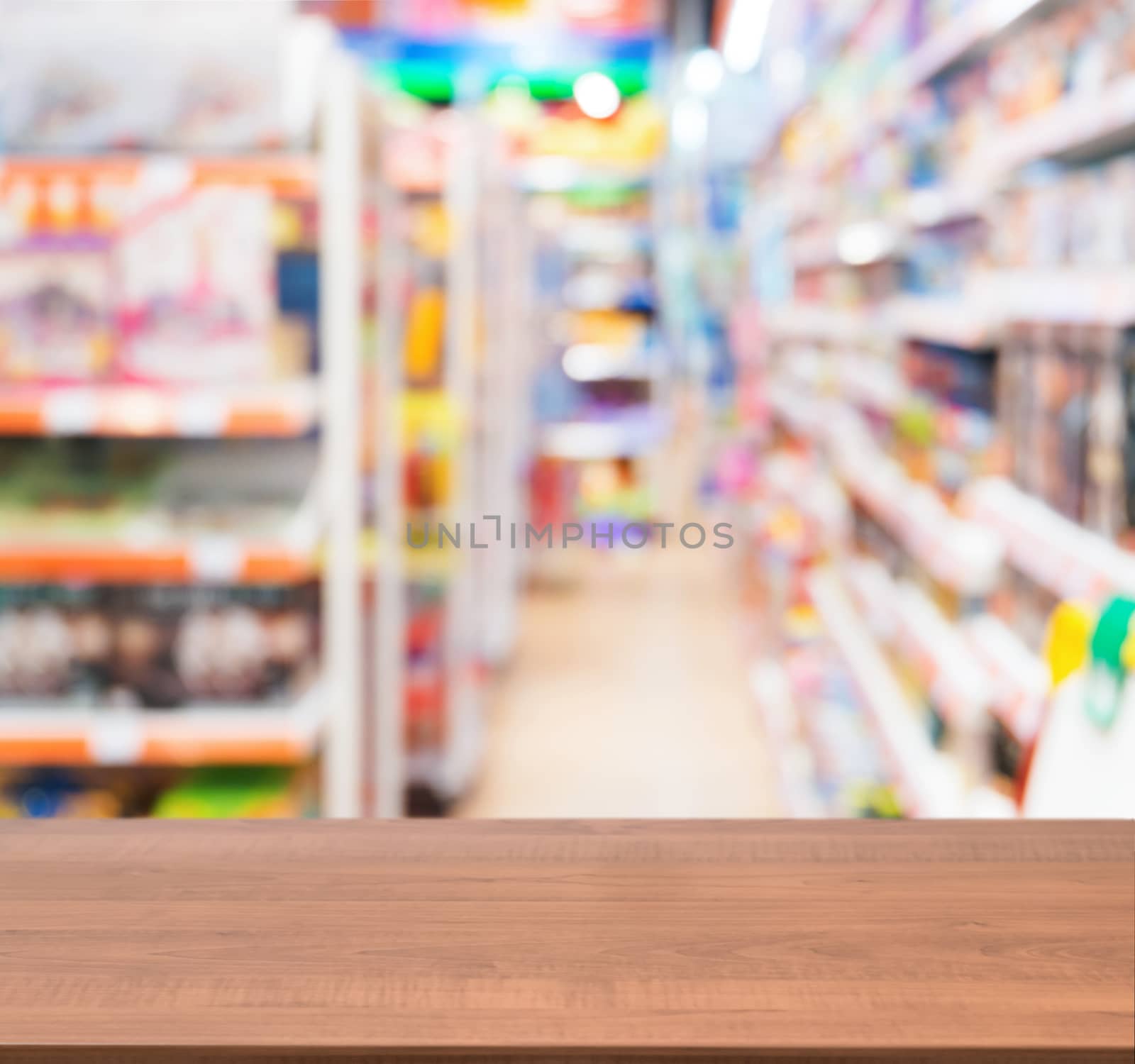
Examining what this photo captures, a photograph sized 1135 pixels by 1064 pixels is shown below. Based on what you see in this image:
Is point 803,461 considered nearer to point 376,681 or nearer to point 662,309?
point 376,681

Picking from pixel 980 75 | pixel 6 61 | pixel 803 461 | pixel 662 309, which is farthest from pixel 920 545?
pixel 662 309

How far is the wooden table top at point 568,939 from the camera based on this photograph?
0.81m

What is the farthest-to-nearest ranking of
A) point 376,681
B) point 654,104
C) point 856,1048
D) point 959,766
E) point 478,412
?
point 654,104 → point 478,412 → point 376,681 → point 959,766 → point 856,1048

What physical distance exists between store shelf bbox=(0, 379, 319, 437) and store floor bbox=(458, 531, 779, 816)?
195 cm

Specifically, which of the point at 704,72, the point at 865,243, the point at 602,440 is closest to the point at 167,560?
the point at 865,243

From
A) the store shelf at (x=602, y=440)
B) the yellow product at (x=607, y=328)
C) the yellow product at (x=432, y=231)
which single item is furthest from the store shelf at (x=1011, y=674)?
the yellow product at (x=607, y=328)

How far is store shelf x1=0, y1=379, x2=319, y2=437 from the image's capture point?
2746 millimetres

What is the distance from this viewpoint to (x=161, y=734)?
112 inches

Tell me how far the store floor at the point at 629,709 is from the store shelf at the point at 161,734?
166cm

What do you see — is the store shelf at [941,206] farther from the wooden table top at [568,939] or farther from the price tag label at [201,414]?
the wooden table top at [568,939]

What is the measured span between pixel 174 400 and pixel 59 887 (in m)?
1.89

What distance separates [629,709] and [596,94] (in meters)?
6.59

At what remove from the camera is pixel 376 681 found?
11.3ft

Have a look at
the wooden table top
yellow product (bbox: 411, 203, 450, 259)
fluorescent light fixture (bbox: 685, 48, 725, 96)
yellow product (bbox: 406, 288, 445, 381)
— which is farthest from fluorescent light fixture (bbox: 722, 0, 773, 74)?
the wooden table top
